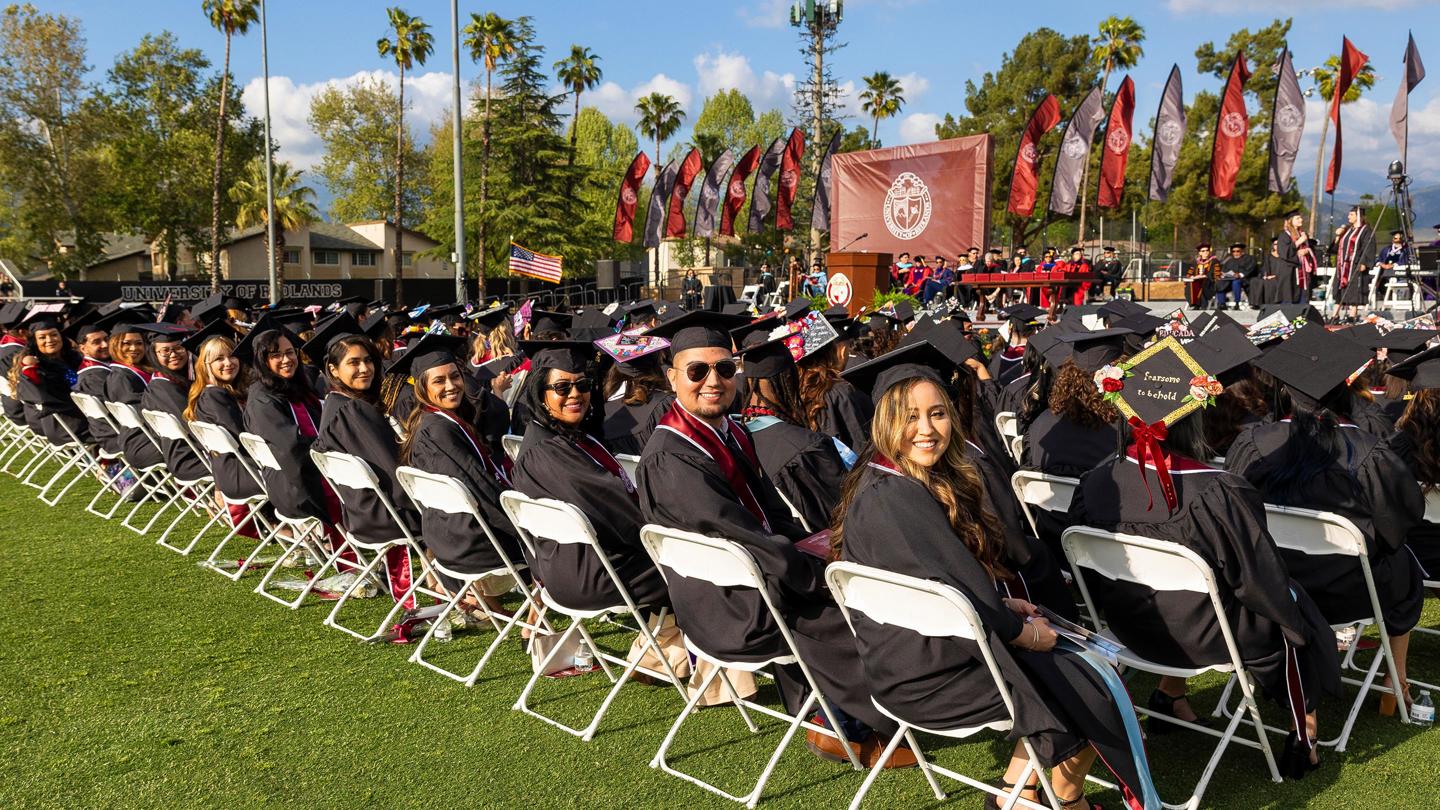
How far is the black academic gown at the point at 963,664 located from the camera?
278cm

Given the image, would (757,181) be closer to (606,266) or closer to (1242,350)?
(606,266)

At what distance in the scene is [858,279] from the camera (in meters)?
20.0

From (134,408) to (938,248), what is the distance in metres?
21.0

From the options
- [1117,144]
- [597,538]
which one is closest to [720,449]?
[597,538]

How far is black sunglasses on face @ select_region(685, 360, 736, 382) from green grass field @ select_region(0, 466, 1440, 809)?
136 centimetres

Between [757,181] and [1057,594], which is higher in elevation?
[757,181]

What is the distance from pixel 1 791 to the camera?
11.5 ft

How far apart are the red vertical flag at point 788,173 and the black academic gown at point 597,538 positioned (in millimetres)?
24166

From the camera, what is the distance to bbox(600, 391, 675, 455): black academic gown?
571 cm

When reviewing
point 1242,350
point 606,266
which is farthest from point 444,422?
point 606,266

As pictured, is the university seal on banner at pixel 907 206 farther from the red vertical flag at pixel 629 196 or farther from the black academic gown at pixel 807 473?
the black academic gown at pixel 807 473

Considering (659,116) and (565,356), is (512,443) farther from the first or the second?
(659,116)

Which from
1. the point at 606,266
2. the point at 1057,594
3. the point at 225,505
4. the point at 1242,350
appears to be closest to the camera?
the point at 1242,350

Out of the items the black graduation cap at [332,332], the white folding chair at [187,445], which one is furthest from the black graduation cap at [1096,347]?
the white folding chair at [187,445]
